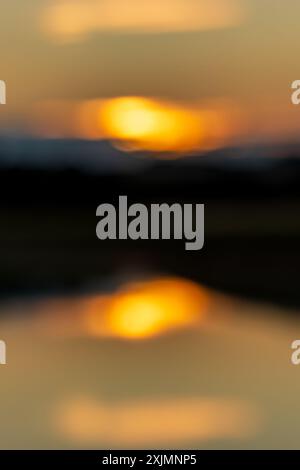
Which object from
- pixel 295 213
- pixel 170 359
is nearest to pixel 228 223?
pixel 295 213

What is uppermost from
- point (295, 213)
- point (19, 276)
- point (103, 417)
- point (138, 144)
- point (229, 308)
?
point (138, 144)

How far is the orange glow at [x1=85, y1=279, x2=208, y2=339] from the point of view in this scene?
3.88 metres

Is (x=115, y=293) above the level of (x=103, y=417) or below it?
above

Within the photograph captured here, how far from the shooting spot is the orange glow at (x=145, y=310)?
3.88 metres

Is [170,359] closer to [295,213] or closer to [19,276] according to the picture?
[19,276]

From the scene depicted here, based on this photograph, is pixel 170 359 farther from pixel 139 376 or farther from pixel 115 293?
pixel 115 293

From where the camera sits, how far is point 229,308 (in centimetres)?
461

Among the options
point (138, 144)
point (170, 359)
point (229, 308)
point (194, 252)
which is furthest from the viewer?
point (138, 144)

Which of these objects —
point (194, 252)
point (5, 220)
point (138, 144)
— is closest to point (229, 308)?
point (194, 252)

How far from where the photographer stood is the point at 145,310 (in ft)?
14.0

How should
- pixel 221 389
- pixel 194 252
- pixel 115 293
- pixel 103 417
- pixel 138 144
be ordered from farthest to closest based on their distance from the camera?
pixel 138 144
pixel 194 252
pixel 115 293
pixel 221 389
pixel 103 417

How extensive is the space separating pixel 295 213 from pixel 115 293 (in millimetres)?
4322

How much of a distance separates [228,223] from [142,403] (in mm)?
6517

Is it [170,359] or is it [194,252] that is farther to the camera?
[194,252]
